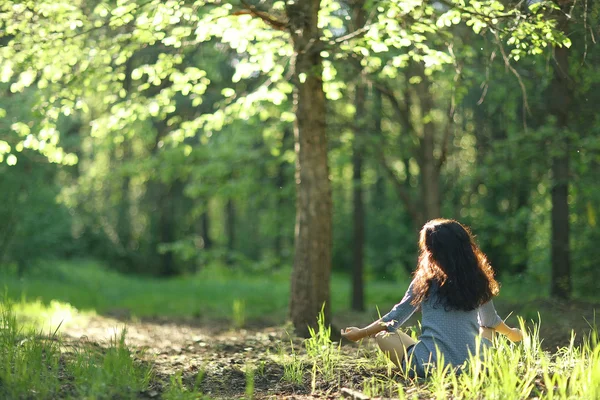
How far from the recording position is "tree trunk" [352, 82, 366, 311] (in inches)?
491

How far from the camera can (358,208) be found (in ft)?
44.9

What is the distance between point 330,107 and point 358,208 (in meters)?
2.11

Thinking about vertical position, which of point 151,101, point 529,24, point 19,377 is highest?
point 529,24

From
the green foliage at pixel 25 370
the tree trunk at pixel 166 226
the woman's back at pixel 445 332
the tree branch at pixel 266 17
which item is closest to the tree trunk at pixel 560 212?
the tree branch at pixel 266 17

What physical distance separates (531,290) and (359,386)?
9.31m

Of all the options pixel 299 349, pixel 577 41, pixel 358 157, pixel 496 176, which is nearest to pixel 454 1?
pixel 577 41

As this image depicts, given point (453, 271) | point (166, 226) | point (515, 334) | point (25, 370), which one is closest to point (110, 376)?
point (25, 370)

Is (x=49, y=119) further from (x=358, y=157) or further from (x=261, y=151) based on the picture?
(x=358, y=157)

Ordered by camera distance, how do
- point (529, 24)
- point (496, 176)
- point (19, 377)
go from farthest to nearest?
1. point (496, 176)
2. point (529, 24)
3. point (19, 377)

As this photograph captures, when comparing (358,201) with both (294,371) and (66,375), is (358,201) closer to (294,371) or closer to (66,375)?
(294,371)

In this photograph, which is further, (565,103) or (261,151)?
(261,151)

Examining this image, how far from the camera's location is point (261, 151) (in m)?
13.4

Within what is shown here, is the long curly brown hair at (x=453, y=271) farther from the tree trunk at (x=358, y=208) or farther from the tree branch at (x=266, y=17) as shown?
the tree trunk at (x=358, y=208)

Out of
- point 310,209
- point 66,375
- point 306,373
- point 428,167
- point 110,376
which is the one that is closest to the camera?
point 110,376
